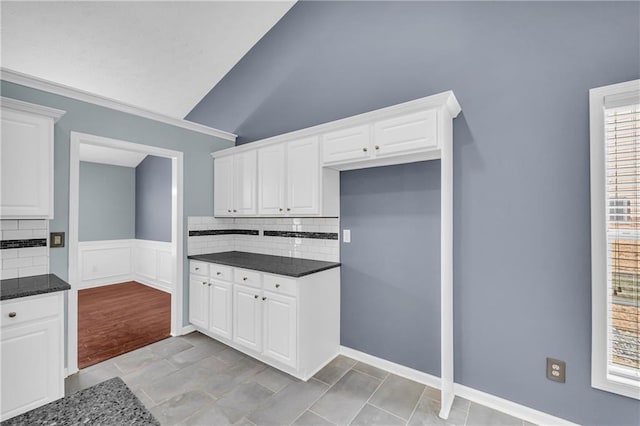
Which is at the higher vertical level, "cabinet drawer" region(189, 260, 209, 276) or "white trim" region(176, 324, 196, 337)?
"cabinet drawer" region(189, 260, 209, 276)

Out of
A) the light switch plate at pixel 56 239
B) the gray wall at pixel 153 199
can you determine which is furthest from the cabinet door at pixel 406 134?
the gray wall at pixel 153 199

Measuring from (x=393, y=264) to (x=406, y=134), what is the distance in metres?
1.14

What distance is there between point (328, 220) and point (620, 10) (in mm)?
2491

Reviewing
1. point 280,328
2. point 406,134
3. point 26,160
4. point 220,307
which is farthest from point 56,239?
point 406,134

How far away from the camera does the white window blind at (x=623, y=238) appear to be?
177 centimetres

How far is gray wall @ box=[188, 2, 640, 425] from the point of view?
1873 millimetres

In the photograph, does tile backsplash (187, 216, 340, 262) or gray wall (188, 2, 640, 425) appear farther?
tile backsplash (187, 216, 340, 262)

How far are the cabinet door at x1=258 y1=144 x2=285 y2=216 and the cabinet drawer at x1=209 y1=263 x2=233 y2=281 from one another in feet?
2.30

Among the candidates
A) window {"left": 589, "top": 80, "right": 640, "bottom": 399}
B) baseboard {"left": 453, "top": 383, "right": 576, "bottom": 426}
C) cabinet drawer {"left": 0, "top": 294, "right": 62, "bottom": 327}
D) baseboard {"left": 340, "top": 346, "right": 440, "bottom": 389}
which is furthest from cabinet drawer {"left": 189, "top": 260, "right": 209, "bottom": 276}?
window {"left": 589, "top": 80, "right": 640, "bottom": 399}

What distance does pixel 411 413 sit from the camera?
2.11 meters

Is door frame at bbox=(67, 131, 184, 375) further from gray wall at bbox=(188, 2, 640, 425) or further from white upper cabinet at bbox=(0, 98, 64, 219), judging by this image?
gray wall at bbox=(188, 2, 640, 425)

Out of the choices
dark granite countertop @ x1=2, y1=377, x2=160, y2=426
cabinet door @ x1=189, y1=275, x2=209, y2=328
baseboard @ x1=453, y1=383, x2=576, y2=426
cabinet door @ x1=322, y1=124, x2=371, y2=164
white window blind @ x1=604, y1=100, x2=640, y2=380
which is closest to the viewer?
dark granite countertop @ x1=2, y1=377, x2=160, y2=426

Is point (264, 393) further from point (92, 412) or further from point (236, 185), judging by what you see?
point (236, 185)

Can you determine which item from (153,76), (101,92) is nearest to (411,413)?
(153,76)
